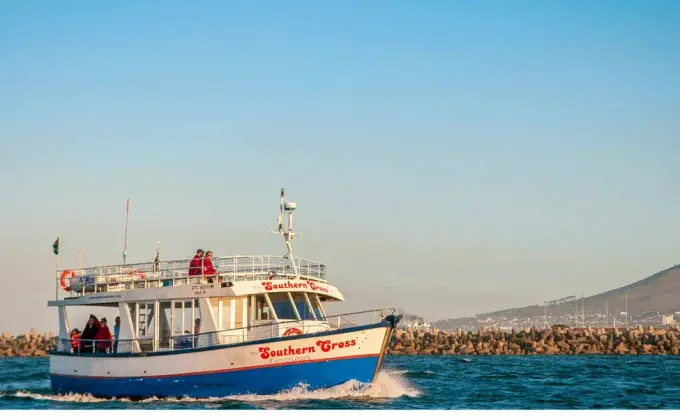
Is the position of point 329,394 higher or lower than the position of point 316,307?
lower

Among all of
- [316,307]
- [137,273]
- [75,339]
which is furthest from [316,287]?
[75,339]

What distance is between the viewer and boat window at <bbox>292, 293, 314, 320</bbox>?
29031 mm

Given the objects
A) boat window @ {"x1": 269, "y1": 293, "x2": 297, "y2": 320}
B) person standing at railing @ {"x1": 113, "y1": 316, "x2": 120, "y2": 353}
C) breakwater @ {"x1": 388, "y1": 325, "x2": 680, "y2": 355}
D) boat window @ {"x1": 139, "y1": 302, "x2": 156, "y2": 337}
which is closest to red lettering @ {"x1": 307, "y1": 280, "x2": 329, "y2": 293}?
boat window @ {"x1": 269, "y1": 293, "x2": 297, "y2": 320}

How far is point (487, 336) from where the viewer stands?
70.6 metres

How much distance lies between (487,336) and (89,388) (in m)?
44.0

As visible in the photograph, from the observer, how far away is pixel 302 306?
95.6 feet

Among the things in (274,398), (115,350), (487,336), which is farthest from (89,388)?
(487,336)

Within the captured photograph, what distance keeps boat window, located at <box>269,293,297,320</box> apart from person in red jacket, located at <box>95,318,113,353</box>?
546 centimetres

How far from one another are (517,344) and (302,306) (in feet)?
131

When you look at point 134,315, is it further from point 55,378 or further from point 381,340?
point 381,340

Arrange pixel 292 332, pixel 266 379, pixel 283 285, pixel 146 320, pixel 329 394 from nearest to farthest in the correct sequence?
pixel 329 394
pixel 266 379
pixel 292 332
pixel 283 285
pixel 146 320

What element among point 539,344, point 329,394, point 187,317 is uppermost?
point 187,317

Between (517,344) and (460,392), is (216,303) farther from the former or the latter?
(517,344)
